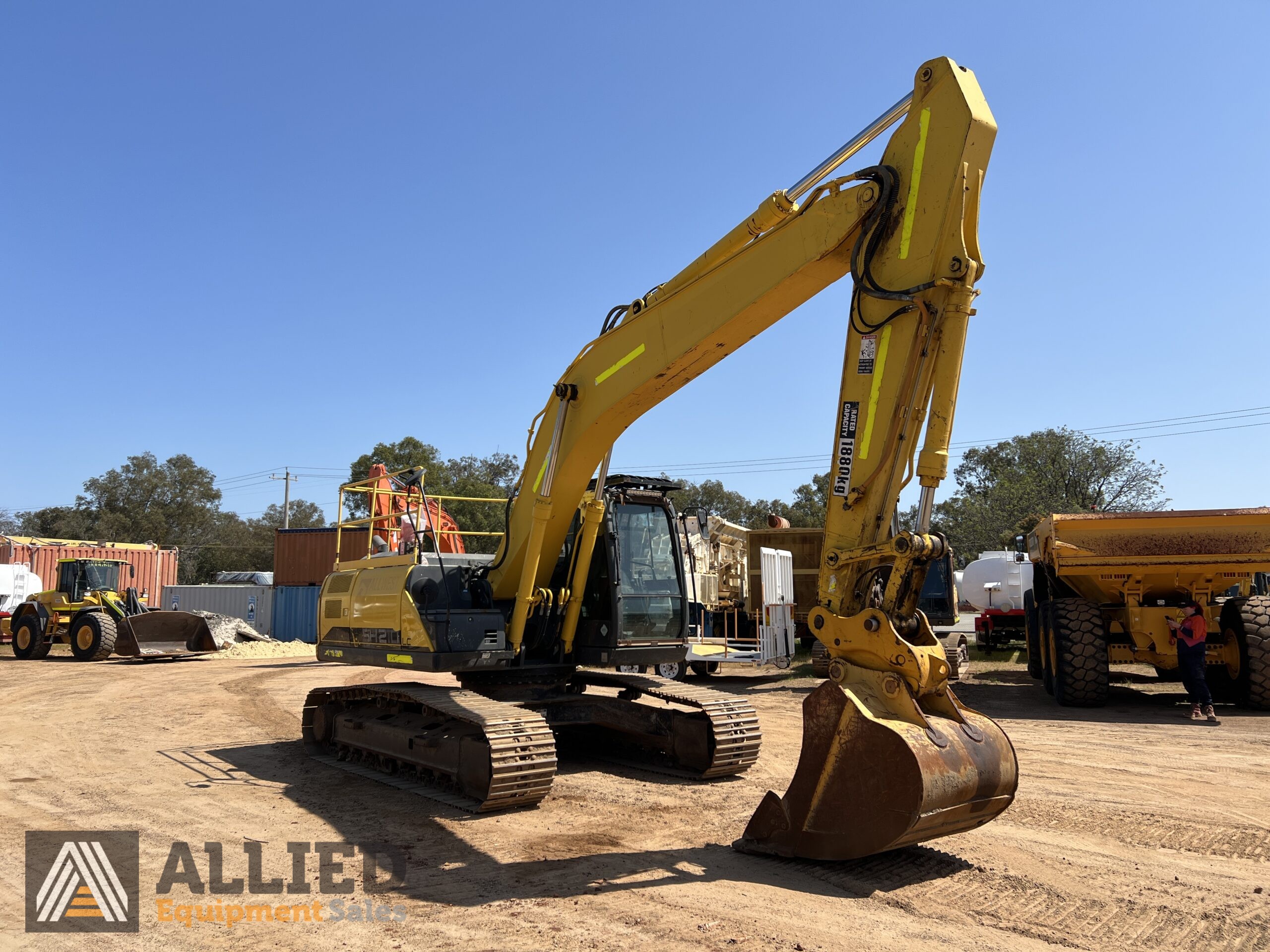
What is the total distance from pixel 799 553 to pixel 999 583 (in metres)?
5.74

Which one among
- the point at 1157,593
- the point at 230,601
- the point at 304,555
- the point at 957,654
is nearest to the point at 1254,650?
the point at 1157,593

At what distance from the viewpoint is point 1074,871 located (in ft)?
18.3

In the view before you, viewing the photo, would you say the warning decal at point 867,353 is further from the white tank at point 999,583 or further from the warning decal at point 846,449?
the white tank at point 999,583

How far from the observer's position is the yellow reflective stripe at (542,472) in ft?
26.2

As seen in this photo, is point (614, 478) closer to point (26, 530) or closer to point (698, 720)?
point (698, 720)

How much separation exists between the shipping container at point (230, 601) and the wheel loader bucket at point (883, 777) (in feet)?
91.8

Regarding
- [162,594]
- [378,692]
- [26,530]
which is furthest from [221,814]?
[26,530]

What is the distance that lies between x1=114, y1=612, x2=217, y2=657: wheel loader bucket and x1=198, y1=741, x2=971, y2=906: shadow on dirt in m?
18.3

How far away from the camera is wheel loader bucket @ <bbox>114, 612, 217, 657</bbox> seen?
23.1 meters

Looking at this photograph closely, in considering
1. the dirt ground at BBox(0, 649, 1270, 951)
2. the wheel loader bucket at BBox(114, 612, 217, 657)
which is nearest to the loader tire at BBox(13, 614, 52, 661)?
the wheel loader bucket at BBox(114, 612, 217, 657)

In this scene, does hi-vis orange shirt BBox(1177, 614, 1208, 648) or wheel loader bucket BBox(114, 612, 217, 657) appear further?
wheel loader bucket BBox(114, 612, 217, 657)

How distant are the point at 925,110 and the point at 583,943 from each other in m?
5.08

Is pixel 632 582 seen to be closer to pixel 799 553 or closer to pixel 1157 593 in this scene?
pixel 1157 593

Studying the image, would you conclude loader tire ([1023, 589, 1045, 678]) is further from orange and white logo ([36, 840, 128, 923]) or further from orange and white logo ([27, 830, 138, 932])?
orange and white logo ([36, 840, 128, 923])
